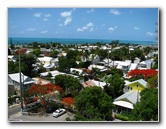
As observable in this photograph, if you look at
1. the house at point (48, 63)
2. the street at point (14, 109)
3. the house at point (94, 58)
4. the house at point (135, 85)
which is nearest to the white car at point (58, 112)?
the street at point (14, 109)

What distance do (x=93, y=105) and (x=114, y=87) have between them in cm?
177

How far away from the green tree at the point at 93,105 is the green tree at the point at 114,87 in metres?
0.94

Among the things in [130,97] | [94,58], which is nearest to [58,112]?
[130,97]

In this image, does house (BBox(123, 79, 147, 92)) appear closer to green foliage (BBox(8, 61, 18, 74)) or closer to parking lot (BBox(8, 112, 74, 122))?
parking lot (BBox(8, 112, 74, 122))

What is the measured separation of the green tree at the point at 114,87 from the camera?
5.43m

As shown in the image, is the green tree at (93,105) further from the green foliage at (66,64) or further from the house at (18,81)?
the green foliage at (66,64)

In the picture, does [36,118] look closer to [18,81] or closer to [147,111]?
[18,81]

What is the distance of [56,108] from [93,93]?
2.78ft

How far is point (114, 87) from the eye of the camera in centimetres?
→ 578

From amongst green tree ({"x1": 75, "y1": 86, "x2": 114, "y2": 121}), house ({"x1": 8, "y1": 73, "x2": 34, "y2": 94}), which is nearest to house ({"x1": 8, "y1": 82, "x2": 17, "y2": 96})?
house ({"x1": 8, "y1": 73, "x2": 34, "y2": 94})

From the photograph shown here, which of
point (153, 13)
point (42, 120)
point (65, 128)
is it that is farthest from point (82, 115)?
point (153, 13)

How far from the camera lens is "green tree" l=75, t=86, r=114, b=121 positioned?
3977 millimetres
